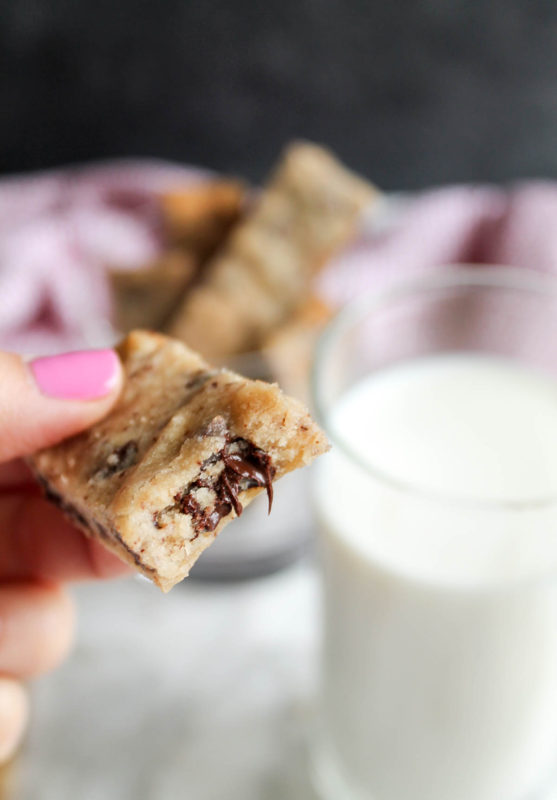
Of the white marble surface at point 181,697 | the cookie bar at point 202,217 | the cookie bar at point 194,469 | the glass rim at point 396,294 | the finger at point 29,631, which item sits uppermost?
the cookie bar at point 194,469

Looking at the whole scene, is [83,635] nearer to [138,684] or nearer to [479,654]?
[138,684]

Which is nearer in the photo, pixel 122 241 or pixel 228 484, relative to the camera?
pixel 228 484

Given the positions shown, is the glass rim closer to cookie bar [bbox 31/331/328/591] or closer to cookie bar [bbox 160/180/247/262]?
cookie bar [bbox 31/331/328/591]

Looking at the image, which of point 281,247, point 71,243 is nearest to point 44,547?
point 281,247

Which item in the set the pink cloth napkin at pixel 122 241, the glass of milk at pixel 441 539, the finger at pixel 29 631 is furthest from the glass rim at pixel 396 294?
the pink cloth napkin at pixel 122 241

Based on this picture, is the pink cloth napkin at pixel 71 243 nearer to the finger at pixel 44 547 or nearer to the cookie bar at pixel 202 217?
the cookie bar at pixel 202 217

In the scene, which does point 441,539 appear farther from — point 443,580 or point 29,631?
point 29,631

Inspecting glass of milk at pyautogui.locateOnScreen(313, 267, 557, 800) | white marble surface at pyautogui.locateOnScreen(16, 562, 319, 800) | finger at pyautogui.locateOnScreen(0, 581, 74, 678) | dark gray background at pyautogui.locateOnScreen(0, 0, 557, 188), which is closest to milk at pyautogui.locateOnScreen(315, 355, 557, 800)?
glass of milk at pyautogui.locateOnScreen(313, 267, 557, 800)
